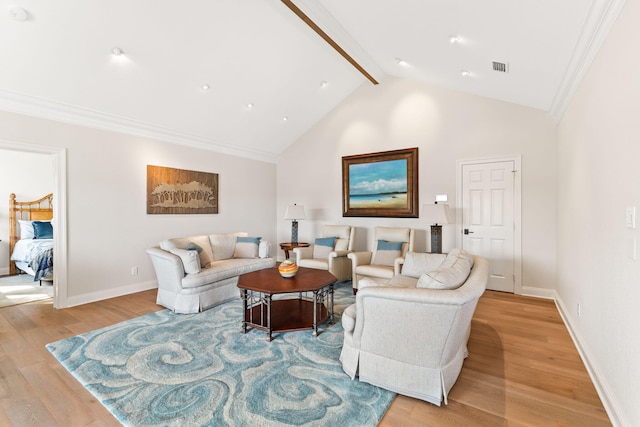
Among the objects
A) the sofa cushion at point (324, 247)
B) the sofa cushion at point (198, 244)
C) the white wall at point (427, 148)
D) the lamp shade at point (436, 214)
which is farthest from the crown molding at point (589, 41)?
the sofa cushion at point (198, 244)

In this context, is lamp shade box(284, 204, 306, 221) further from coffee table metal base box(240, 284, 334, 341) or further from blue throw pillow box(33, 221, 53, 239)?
blue throw pillow box(33, 221, 53, 239)

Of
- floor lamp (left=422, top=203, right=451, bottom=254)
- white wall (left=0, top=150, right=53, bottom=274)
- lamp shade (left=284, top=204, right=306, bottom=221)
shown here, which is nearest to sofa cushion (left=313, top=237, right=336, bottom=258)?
lamp shade (left=284, top=204, right=306, bottom=221)

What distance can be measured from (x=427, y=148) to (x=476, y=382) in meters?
3.89

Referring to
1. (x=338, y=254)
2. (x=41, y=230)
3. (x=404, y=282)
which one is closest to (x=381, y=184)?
(x=338, y=254)

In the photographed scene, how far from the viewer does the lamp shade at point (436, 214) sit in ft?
14.3

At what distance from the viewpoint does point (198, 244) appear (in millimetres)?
4473

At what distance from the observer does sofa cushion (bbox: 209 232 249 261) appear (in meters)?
4.75

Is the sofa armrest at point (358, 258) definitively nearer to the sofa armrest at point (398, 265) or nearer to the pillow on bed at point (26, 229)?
the sofa armrest at point (398, 265)

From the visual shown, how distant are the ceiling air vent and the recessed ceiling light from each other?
183 inches

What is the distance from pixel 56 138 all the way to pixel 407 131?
5159 mm

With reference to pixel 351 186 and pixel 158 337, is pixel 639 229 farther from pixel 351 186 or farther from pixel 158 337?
pixel 351 186

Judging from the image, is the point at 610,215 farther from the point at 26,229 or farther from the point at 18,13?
the point at 26,229

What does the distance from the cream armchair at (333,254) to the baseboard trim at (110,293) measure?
241cm

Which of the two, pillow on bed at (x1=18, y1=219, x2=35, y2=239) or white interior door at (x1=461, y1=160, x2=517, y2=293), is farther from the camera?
pillow on bed at (x1=18, y1=219, x2=35, y2=239)
